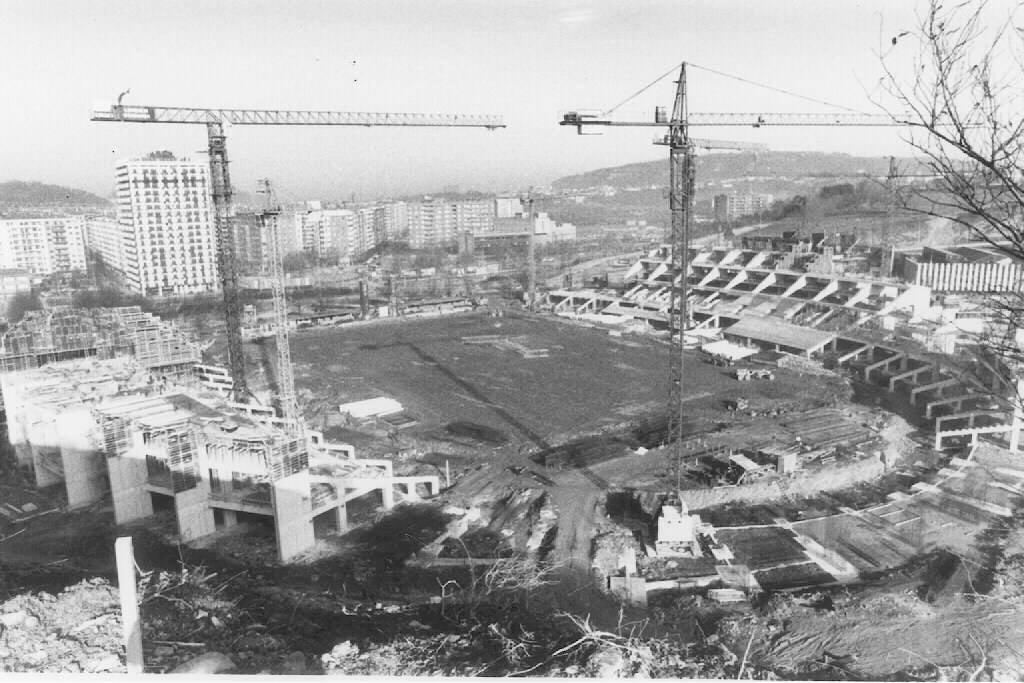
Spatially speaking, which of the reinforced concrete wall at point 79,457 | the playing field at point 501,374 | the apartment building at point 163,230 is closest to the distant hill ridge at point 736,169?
the apartment building at point 163,230

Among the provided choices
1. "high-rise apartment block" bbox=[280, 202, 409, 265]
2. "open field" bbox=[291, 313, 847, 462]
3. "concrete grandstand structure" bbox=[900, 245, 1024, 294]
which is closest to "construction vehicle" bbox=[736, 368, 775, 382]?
"open field" bbox=[291, 313, 847, 462]

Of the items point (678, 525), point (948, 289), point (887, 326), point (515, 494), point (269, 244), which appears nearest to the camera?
point (678, 525)

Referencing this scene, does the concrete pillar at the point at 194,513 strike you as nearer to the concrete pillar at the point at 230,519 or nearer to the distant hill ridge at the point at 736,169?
the concrete pillar at the point at 230,519

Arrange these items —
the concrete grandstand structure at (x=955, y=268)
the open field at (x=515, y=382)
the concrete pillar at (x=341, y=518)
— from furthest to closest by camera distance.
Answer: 1. the concrete grandstand structure at (x=955, y=268)
2. the open field at (x=515, y=382)
3. the concrete pillar at (x=341, y=518)

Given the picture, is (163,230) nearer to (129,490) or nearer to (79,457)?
(79,457)

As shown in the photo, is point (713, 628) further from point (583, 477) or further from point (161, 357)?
point (161, 357)

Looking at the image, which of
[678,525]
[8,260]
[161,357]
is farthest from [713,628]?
[8,260]
